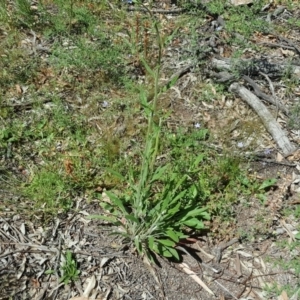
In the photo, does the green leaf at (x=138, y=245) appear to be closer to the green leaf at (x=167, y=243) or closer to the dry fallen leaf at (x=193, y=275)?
the green leaf at (x=167, y=243)

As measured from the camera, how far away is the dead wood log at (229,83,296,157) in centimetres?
390

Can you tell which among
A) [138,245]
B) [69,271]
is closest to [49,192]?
[69,271]

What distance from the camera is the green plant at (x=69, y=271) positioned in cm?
301

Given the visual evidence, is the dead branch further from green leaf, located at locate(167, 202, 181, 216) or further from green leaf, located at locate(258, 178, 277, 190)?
green leaf, located at locate(167, 202, 181, 216)

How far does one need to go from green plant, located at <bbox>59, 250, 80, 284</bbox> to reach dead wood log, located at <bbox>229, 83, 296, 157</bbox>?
1933 mm

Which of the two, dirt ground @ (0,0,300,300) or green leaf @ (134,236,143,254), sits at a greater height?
green leaf @ (134,236,143,254)

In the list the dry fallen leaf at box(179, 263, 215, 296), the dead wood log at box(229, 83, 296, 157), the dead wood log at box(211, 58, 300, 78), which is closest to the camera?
the dry fallen leaf at box(179, 263, 215, 296)

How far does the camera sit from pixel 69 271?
3.01m

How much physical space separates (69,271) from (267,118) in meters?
2.13

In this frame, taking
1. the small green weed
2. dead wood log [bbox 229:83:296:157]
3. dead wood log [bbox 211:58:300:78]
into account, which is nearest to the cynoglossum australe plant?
the small green weed

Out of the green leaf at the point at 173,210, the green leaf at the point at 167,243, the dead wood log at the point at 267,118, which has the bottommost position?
the green leaf at the point at 167,243

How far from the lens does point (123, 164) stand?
3.64 m

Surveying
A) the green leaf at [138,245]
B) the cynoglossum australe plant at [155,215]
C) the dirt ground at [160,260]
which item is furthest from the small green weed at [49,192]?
the green leaf at [138,245]

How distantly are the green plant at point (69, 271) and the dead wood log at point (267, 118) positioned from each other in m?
1.93
